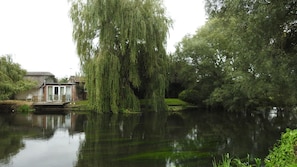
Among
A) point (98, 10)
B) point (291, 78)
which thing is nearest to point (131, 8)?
point (98, 10)

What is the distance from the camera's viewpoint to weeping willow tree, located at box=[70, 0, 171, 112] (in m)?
23.3

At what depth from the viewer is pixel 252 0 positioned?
10.1 meters

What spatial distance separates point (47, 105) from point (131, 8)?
1384cm

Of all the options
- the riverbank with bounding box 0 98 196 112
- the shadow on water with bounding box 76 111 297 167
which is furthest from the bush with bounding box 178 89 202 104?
the shadow on water with bounding box 76 111 297 167

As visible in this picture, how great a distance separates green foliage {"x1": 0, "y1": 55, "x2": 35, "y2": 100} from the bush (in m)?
16.6

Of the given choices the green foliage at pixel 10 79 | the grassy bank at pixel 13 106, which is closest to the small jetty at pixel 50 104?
the grassy bank at pixel 13 106

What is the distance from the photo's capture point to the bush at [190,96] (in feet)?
110

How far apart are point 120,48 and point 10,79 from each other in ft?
39.0

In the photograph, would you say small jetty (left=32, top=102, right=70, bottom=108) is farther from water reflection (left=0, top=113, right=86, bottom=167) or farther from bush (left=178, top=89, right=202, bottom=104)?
water reflection (left=0, top=113, right=86, bottom=167)

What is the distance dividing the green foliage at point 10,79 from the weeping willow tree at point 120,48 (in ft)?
26.4

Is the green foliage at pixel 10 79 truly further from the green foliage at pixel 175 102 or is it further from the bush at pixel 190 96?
the bush at pixel 190 96

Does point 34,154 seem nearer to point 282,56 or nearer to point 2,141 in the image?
point 2,141

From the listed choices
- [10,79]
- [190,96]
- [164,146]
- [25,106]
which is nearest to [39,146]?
[164,146]

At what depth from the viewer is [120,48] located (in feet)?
81.9
